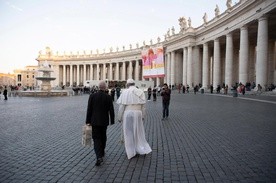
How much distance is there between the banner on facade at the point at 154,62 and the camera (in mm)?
43625

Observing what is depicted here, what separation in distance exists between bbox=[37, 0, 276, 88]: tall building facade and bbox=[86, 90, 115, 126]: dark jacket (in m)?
26.6

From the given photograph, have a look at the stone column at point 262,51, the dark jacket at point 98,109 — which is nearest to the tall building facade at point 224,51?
the stone column at point 262,51

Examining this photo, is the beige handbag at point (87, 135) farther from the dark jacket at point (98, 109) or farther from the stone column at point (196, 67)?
the stone column at point (196, 67)

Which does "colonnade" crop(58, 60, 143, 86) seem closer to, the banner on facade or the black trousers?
the banner on facade

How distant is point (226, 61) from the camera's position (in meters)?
37.8

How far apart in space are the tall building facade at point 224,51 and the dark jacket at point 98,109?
26619 mm

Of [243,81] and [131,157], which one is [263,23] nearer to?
[243,81]

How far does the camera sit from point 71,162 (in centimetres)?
559

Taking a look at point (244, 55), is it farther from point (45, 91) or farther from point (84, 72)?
point (84, 72)

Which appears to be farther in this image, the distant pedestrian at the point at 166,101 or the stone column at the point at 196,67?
the stone column at the point at 196,67

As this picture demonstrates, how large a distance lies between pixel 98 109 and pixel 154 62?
134ft

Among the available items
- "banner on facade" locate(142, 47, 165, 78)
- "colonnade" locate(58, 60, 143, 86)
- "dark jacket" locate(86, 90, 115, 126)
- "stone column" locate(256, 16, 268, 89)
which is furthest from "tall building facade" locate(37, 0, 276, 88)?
"dark jacket" locate(86, 90, 115, 126)

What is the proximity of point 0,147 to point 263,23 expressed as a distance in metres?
29.8

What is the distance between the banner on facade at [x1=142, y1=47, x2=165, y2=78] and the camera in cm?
4362
